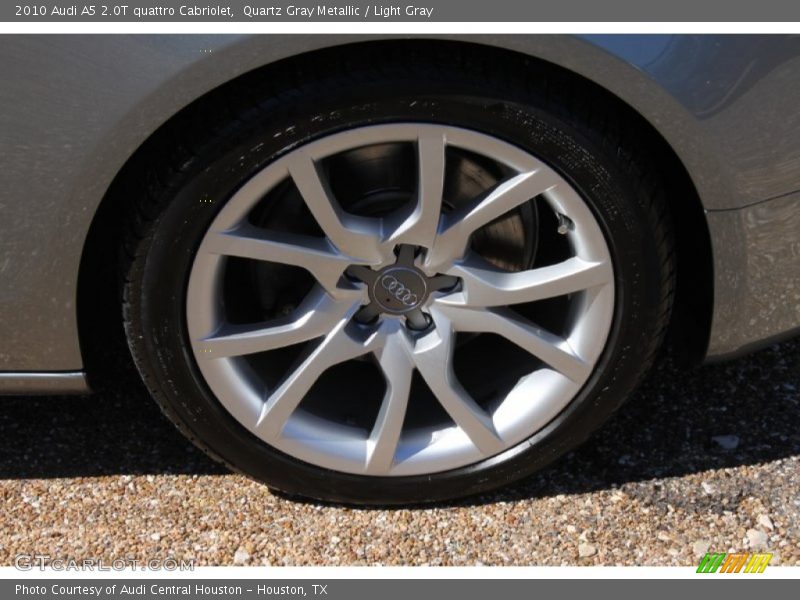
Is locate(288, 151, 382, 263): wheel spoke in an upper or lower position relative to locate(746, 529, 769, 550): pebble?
upper

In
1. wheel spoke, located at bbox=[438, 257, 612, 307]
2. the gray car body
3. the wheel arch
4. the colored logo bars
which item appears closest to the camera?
the gray car body

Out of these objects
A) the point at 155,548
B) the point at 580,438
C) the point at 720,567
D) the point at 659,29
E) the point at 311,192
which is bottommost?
the point at 720,567

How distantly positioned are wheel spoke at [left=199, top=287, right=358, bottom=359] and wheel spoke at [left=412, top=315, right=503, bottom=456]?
0.61ft

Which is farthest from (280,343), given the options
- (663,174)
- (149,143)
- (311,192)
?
(663,174)

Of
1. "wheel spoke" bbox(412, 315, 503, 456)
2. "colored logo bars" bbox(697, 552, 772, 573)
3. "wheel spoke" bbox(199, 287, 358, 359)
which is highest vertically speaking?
"wheel spoke" bbox(199, 287, 358, 359)

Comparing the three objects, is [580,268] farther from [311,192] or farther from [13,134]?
[13,134]

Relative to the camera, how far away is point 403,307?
2129 millimetres

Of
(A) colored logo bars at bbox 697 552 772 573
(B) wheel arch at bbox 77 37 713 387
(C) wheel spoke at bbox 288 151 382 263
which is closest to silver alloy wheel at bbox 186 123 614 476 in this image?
(C) wheel spoke at bbox 288 151 382 263

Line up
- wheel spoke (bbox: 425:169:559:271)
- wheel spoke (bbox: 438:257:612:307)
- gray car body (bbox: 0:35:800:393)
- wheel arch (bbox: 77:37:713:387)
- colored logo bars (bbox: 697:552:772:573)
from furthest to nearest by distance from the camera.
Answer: colored logo bars (bbox: 697:552:772:573) < wheel spoke (bbox: 438:257:612:307) < wheel spoke (bbox: 425:169:559:271) < wheel arch (bbox: 77:37:713:387) < gray car body (bbox: 0:35:800:393)

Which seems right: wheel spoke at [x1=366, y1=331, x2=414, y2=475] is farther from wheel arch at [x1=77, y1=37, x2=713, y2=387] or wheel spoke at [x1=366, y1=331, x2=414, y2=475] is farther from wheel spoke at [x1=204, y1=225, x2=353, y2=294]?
wheel arch at [x1=77, y1=37, x2=713, y2=387]

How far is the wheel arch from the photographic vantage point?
6.14 feet

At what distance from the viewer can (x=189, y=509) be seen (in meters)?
2.33

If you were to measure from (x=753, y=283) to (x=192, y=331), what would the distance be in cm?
113

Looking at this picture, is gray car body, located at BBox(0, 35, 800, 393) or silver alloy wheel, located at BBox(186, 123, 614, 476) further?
silver alloy wheel, located at BBox(186, 123, 614, 476)
